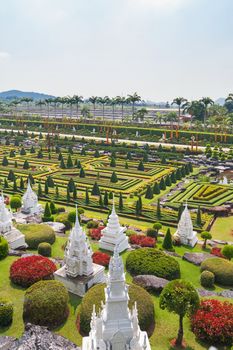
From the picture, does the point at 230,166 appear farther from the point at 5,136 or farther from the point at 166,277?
the point at 5,136

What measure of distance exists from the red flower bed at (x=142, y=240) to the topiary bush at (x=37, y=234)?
8365 millimetres

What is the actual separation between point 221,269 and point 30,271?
16.0 meters

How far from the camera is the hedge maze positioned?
4716cm

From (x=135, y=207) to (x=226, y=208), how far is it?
12.3 meters

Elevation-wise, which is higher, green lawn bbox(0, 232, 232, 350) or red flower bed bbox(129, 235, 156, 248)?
red flower bed bbox(129, 235, 156, 248)

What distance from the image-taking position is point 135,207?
4528 centimetres

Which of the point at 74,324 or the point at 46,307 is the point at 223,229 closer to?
the point at 74,324

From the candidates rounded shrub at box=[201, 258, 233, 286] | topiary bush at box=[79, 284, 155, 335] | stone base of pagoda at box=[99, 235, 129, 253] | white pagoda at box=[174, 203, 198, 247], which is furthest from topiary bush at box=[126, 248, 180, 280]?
white pagoda at box=[174, 203, 198, 247]

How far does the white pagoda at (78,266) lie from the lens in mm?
26047

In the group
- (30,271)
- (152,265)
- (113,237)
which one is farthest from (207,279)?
(30,271)

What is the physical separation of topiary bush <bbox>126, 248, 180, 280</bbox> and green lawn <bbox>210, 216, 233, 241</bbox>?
11495 millimetres

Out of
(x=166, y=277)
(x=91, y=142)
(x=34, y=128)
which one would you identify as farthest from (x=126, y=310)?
(x=34, y=128)

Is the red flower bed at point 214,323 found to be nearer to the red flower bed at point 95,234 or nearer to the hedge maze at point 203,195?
the red flower bed at point 95,234

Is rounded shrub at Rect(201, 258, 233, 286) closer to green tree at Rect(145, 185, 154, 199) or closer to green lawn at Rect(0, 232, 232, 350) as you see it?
green lawn at Rect(0, 232, 232, 350)
